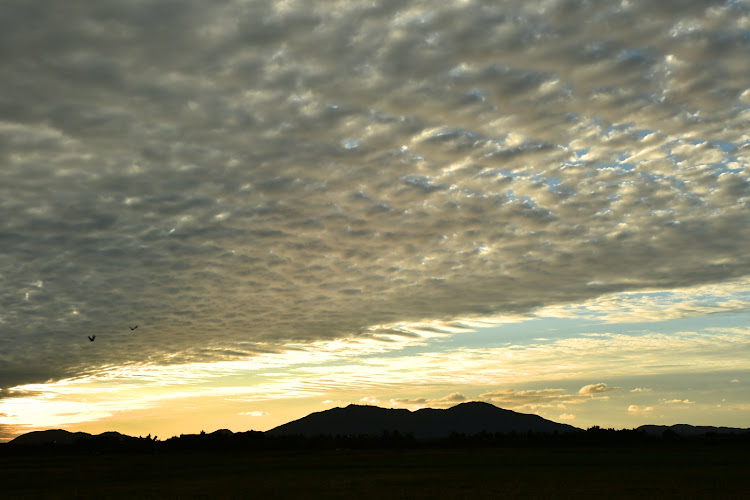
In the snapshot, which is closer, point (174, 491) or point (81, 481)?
point (174, 491)

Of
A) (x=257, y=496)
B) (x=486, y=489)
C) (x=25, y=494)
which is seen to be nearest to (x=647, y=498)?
(x=486, y=489)

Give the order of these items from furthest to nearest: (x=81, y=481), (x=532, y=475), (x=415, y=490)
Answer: (x=81, y=481), (x=532, y=475), (x=415, y=490)

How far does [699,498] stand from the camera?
163 ft

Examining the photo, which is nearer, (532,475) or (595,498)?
(595,498)

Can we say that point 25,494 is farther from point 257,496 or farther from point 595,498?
point 595,498

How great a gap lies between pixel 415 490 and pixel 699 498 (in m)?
23.5

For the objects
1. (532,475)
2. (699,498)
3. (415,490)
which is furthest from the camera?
(532,475)

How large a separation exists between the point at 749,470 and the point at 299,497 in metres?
61.4

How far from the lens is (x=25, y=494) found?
6662 centimetres

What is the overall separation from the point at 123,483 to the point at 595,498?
2263 inches

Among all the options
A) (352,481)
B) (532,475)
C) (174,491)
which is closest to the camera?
(174,491)

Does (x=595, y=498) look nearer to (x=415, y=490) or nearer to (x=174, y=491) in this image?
(x=415, y=490)

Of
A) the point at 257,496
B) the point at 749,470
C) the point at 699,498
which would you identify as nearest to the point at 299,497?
the point at 257,496

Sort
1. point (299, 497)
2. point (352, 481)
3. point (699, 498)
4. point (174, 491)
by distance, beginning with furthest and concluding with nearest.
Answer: point (352, 481) → point (174, 491) → point (299, 497) → point (699, 498)
